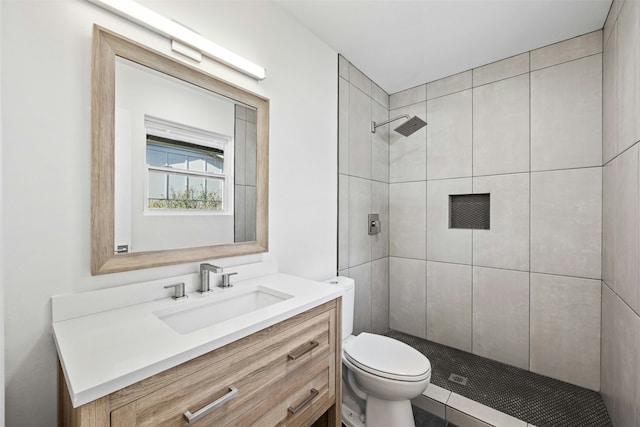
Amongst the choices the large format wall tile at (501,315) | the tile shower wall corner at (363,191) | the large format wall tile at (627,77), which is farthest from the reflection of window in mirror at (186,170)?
the large format wall tile at (501,315)

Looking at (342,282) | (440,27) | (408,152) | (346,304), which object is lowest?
(346,304)

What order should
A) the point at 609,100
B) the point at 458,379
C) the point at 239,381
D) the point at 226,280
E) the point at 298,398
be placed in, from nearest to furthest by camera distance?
1. the point at 239,381
2. the point at 298,398
3. the point at 226,280
4. the point at 609,100
5. the point at 458,379

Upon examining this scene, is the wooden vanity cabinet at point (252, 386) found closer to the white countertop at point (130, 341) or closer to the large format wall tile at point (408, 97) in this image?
the white countertop at point (130, 341)

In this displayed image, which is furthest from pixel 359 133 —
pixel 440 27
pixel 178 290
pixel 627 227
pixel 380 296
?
pixel 178 290

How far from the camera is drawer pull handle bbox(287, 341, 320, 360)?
1032 millimetres

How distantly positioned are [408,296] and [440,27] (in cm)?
208

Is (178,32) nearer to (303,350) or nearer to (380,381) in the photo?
(303,350)

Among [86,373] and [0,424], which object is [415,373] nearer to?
[86,373]

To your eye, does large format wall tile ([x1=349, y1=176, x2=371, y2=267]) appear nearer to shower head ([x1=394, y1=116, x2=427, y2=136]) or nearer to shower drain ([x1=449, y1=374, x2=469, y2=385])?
shower head ([x1=394, y1=116, x2=427, y2=136])

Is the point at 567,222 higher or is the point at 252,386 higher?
the point at 567,222

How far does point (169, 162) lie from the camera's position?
3.89 feet

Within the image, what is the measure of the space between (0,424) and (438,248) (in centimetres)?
250

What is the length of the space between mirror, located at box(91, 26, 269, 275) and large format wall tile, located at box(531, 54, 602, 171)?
1895mm

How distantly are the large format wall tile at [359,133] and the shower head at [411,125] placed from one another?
0.91 ft
